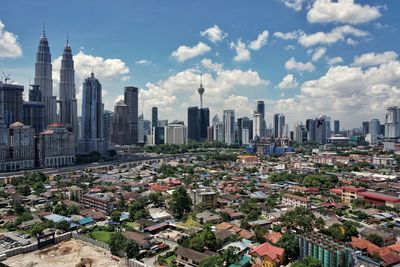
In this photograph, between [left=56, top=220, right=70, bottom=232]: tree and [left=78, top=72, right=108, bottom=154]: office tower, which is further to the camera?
[left=78, top=72, right=108, bottom=154]: office tower

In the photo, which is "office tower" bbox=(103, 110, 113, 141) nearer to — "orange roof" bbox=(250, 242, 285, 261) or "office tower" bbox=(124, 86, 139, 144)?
"office tower" bbox=(124, 86, 139, 144)

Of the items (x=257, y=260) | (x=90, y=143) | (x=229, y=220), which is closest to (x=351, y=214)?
(x=229, y=220)

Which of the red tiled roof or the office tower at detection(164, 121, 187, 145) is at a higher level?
the office tower at detection(164, 121, 187, 145)

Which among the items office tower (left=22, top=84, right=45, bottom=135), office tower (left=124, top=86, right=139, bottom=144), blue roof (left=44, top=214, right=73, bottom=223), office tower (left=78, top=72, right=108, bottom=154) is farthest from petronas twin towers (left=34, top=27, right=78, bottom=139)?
blue roof (left=44, top=214, right=73, bottom=223)

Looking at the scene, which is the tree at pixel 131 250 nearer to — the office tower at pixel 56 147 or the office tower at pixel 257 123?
the office tower at pixel 56 147

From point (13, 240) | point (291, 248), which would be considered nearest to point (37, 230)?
point (13, 240)

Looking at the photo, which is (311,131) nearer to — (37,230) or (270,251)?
(270,251)

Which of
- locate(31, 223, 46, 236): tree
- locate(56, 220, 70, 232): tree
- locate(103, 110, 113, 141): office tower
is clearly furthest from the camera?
locate(103, 110, 113, 141): office tower
